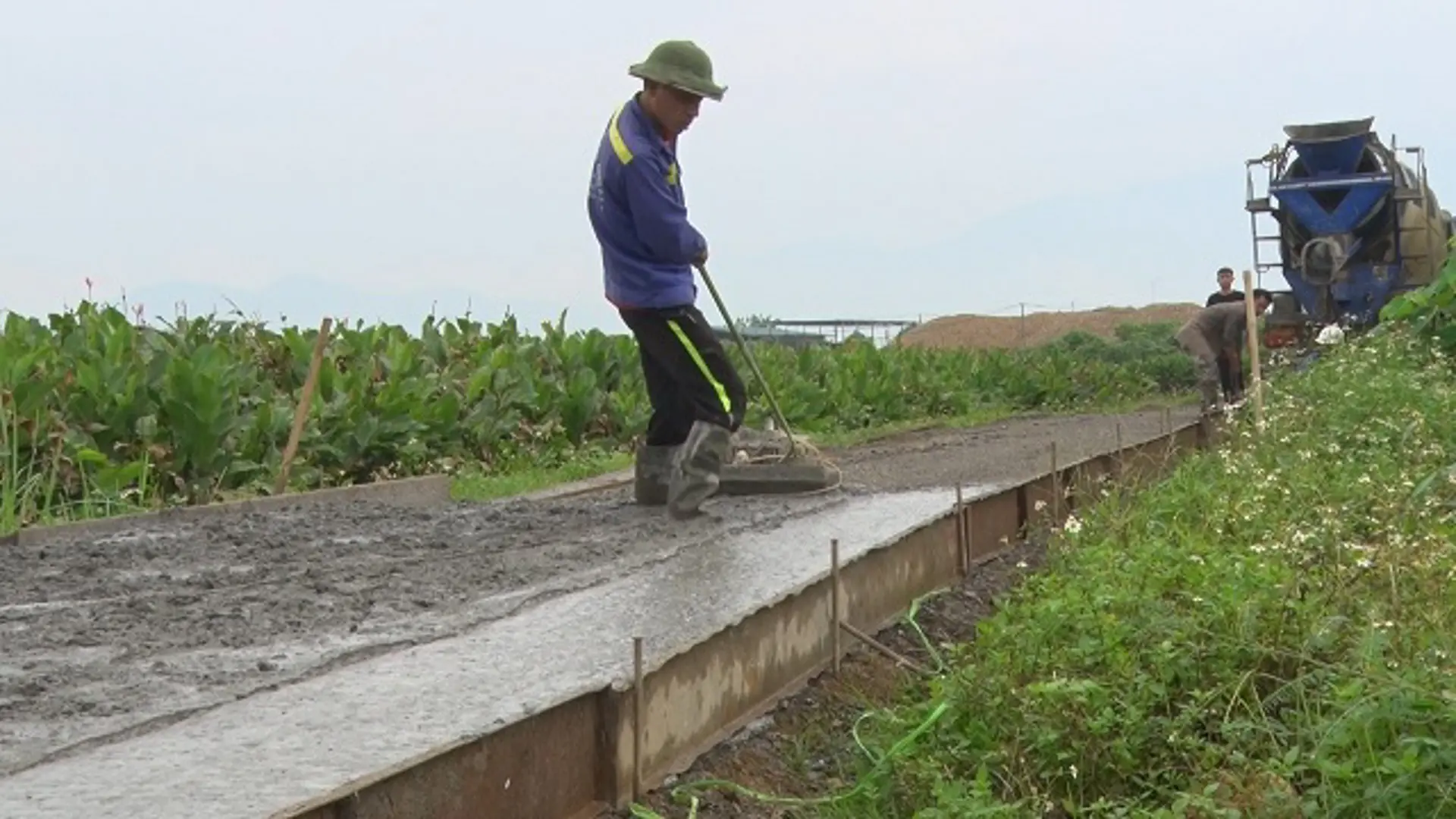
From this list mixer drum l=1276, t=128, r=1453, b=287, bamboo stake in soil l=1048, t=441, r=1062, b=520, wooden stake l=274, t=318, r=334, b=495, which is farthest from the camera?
mixer drum l=1276, t=128, r=1453, b=287

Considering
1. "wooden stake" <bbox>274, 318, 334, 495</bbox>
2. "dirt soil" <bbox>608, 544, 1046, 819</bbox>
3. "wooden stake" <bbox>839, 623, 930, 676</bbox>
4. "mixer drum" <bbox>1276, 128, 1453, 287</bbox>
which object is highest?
"mixer drum" <bbox>1276, 128, 1453, 287</bbox>

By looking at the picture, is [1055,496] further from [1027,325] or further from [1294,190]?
[1027,325]

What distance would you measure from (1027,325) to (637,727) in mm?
43616

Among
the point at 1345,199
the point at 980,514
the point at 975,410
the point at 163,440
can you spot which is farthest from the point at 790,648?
the point at 975,410

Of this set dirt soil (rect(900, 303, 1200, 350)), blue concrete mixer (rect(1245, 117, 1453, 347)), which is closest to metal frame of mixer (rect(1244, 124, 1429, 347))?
blue concrete mixer (rect(1245, 117, 1453, 347))

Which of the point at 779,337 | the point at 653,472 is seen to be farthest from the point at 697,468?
the point at 779,337

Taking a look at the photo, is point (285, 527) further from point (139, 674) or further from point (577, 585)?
point (139, 674)

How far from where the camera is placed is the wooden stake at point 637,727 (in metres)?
3.54

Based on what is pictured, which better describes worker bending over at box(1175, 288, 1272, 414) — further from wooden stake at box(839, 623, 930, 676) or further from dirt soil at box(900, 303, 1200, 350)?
dirt soil at box(900, 303, 1200, 350)

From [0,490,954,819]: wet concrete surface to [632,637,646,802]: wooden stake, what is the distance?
0.13 feet

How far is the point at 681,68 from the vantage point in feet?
22.4

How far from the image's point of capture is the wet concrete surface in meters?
3.08

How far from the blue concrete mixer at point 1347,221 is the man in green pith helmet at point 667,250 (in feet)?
42.3

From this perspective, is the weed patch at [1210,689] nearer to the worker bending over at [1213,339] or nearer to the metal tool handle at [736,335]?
the metal tool handle at [736,335]
